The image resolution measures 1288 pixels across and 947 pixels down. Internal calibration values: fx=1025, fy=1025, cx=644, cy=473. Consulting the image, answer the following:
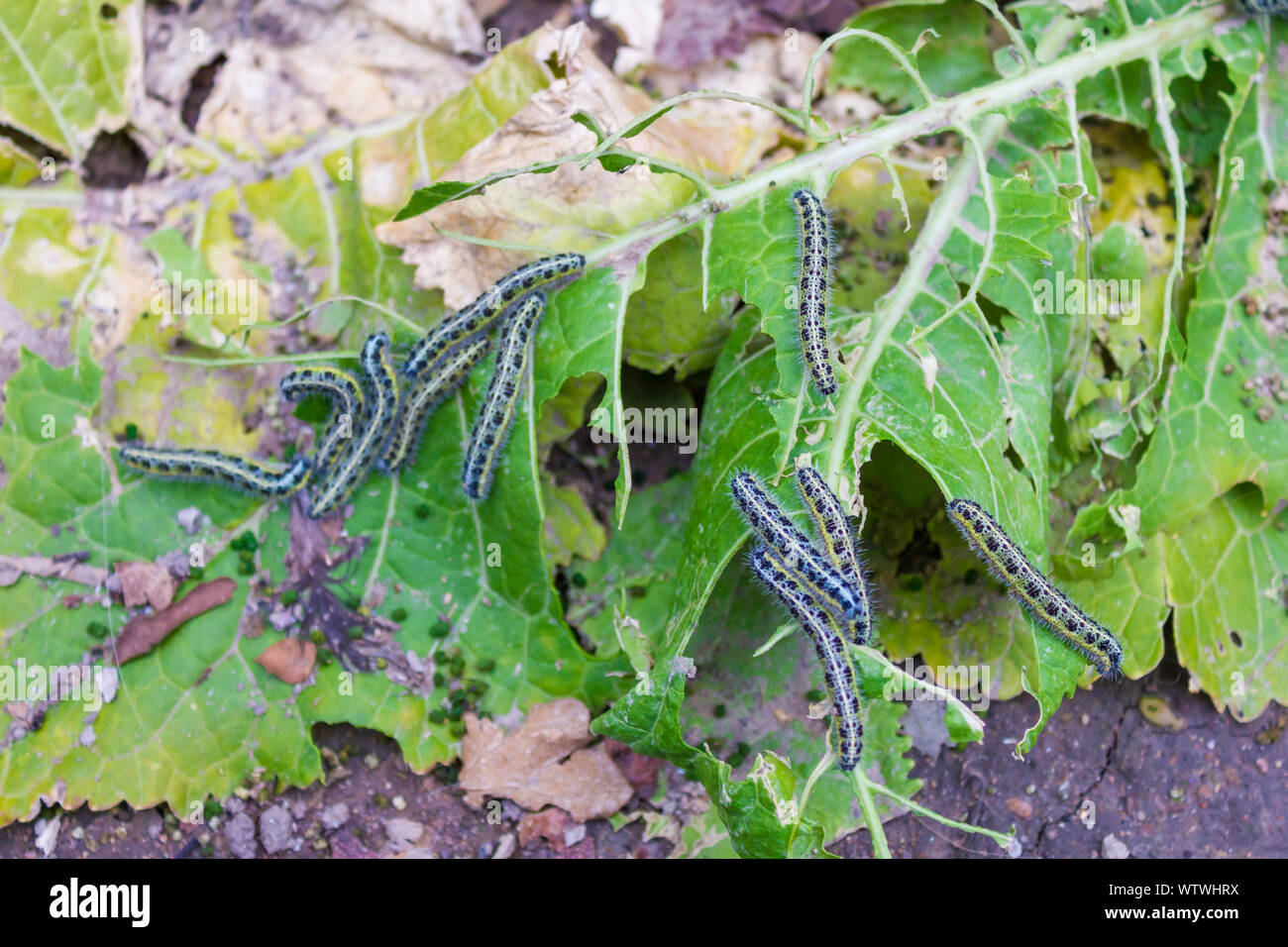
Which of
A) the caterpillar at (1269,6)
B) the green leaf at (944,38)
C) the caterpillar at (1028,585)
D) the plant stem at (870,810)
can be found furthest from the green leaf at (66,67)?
the caterpillar at (1269,6)

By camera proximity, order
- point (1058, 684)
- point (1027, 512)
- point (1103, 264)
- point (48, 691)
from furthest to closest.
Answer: point (1103, 264) → point (48, 691) → point (1027, 512) → point (1058, 684)

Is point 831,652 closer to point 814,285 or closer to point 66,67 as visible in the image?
point 814,285

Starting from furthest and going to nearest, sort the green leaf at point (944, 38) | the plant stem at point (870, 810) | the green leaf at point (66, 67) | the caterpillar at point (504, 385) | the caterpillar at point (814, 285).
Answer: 1. the green leaf at point (944, 38)
2. the green leaf at point (66, 67)
3. the caterpillar at point (504, 385)
4. the caterpillar at point (814, 285)
5. the plant stem at point (870, 810)

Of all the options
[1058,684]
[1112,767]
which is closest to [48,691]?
[1058,684]

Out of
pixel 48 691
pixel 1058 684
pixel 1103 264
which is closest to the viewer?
pixel 1058 684

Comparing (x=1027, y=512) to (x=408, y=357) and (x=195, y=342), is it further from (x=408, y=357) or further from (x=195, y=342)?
(x=195, y=342)

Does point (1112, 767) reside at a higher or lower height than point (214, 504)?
lower

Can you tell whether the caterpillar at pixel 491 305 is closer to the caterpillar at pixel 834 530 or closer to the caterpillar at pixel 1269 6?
the caterpillar at pixel 834 530
